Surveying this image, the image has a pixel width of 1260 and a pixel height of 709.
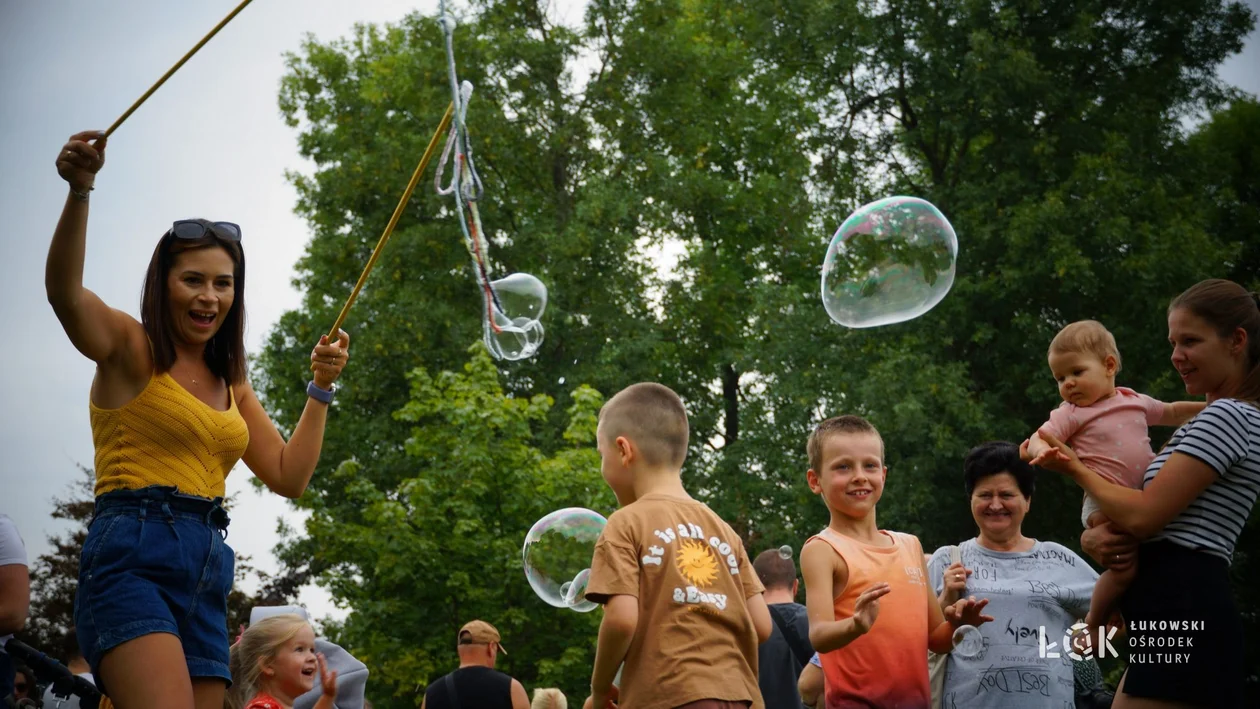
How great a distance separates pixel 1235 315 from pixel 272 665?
11.4 feet

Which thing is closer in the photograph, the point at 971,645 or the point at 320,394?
the point at 320,394

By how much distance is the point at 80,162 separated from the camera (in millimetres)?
3012

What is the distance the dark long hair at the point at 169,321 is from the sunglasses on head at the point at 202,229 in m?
0.01

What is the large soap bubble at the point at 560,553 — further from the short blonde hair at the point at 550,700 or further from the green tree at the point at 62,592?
the green tree at the point at 62,592

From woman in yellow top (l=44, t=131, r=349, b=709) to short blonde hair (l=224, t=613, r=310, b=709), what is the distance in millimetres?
1458

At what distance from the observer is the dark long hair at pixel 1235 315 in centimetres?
333

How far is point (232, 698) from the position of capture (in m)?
4.56

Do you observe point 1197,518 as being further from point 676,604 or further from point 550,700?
point 550,700

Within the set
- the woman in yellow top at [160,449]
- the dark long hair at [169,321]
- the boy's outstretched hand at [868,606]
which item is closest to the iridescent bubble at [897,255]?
the boy's outstretched hand at [868,606]

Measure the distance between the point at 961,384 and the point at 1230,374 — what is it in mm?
14042

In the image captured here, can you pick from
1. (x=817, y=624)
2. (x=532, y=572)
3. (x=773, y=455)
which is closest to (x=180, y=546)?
(x=817, y=624)

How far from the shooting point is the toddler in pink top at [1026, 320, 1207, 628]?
12.2ft

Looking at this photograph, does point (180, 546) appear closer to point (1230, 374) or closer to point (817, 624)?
point (817, 624)

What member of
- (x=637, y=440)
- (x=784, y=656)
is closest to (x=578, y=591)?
(x=784, y=656)
